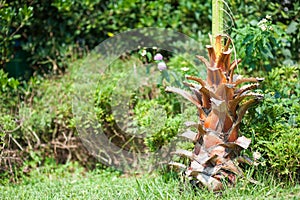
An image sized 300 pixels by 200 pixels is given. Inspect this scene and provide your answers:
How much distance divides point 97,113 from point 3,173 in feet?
3.25

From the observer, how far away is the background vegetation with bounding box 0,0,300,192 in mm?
3631

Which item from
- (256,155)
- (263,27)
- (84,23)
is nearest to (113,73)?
(84,23)

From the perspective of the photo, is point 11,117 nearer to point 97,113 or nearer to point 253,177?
point 97,113

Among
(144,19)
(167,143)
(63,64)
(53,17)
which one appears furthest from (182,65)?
(53,17)

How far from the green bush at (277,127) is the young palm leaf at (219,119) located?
15.2 inches

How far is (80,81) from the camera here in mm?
4727

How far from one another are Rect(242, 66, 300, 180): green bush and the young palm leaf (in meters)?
0.39

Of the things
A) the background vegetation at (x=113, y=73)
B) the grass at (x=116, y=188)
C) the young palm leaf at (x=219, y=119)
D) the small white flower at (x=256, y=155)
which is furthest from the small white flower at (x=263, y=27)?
the grass at (x=116, y=188)

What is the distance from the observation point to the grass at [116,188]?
3.09 meters

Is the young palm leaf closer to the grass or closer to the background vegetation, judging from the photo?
the grass

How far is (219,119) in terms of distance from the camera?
3.08 metres

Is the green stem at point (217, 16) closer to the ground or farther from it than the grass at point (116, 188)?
farther from it

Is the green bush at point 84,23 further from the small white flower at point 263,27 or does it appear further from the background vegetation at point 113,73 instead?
the small white flower at point 263,27

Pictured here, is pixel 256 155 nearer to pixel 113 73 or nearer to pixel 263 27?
pixel 263 27
